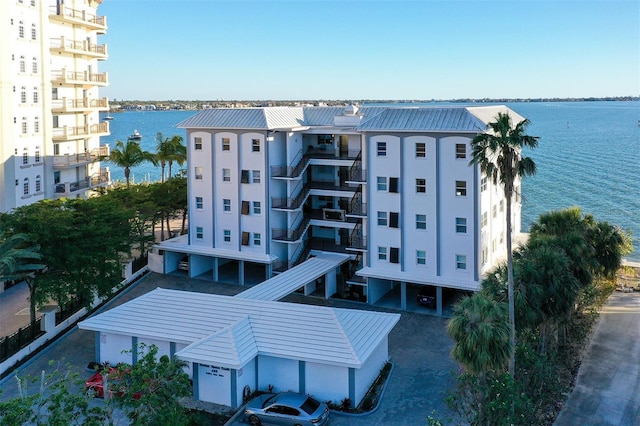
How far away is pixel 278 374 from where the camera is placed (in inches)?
1109

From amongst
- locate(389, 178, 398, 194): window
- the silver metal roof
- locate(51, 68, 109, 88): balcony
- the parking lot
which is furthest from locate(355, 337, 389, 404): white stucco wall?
locate(51, 68, 109, 88): balcony

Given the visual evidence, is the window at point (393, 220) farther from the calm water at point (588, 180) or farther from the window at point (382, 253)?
the calm water at point (588, 180)

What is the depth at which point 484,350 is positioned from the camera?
22.4m

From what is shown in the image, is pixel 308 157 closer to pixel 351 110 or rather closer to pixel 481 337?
pixel 351 110

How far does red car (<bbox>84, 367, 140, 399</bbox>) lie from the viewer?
21.5m

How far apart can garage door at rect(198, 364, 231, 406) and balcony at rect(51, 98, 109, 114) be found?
36.5m

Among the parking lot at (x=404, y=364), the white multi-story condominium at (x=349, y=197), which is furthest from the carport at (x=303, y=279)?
the parking lot at (x=404, y=364)

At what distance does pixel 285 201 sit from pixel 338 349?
18.7 m

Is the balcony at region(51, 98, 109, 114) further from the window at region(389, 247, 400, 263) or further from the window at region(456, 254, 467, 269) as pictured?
the window at region(456, 254, 467, 269)

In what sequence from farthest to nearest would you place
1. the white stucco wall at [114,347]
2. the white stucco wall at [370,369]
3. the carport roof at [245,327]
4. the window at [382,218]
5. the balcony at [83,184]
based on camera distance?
1. the balcony at [83,184]
2. the window at [382,218]
3. the white stucco wall at [114,347]
4. the white stucco wall at [370,369]
5. the carport roof at [245,327]

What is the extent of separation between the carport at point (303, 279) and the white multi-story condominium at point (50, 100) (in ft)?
74.0

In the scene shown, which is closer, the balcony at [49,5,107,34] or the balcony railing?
the balcony railing

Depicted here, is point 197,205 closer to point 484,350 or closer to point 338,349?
point 338,349

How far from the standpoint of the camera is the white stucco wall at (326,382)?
2702 cm
